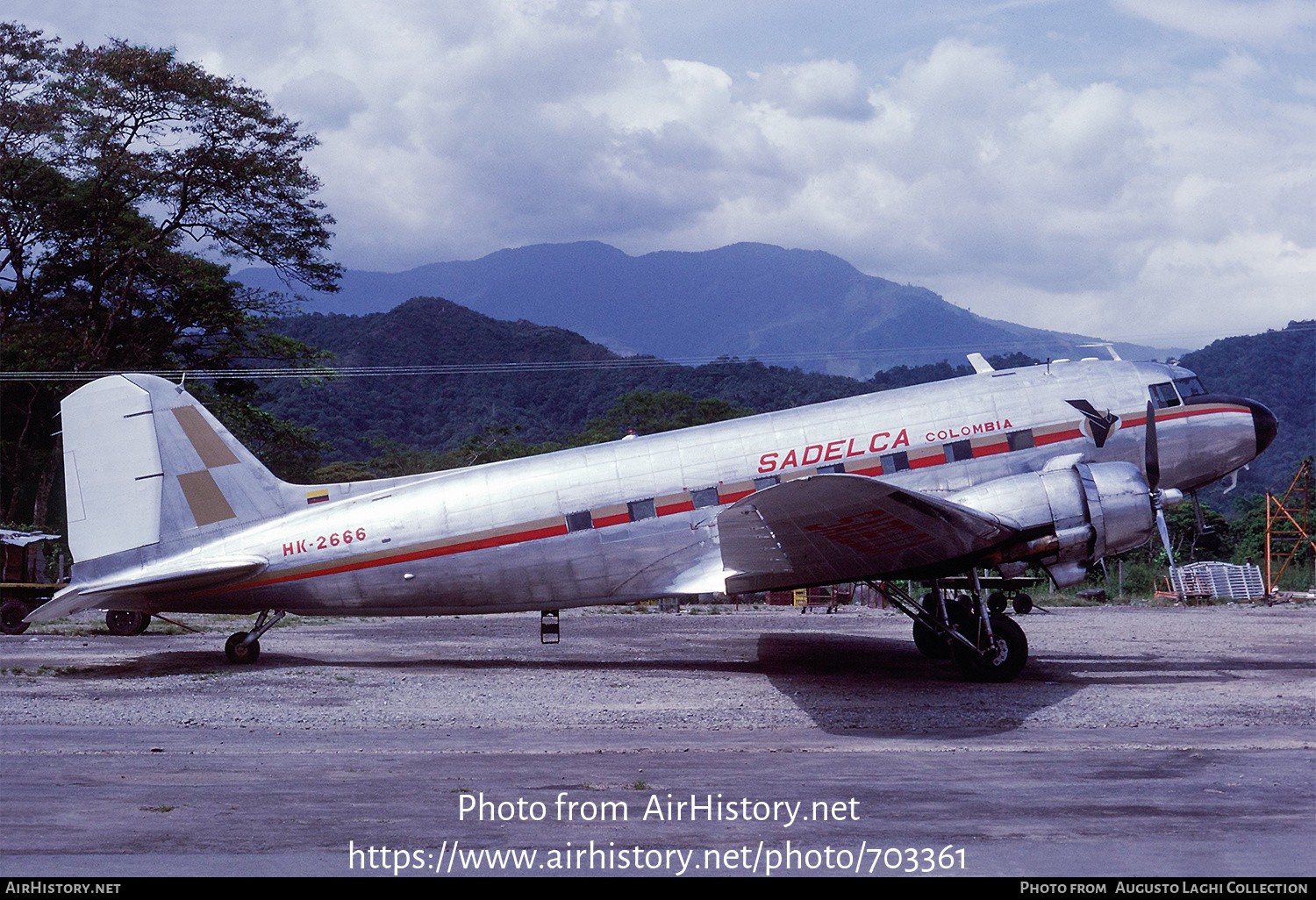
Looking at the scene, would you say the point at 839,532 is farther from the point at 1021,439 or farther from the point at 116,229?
the point at 116,229

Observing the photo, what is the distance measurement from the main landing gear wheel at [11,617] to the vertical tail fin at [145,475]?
9.57 m

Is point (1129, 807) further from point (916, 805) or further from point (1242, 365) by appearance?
point (1242, 365)

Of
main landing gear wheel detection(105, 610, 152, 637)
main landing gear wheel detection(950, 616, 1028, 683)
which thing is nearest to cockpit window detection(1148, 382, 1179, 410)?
main landing gear wheel detection(950, 616, 1028, 683)

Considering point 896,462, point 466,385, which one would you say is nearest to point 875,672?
point 896,462

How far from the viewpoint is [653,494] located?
14.7 metres

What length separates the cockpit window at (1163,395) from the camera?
14875 mm

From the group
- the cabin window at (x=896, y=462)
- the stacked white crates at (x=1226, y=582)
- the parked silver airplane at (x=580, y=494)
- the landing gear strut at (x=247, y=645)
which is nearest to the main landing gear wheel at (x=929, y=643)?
the parked silver airplane at (x=580, y=494)

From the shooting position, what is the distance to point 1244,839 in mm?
6480

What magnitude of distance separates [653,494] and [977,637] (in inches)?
189

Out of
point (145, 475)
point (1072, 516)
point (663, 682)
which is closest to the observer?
point (1072, 516)

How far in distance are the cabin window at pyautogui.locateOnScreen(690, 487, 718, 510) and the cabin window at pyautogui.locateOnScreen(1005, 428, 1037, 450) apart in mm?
4174

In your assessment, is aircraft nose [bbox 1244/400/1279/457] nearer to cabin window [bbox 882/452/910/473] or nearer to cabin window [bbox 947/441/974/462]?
cabin window [bbox 947/441/974/462]

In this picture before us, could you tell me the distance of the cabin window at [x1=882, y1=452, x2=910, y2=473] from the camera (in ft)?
47.5

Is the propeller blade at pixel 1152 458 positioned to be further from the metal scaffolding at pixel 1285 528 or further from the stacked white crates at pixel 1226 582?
the stacked white crates at pixel 1226 582
